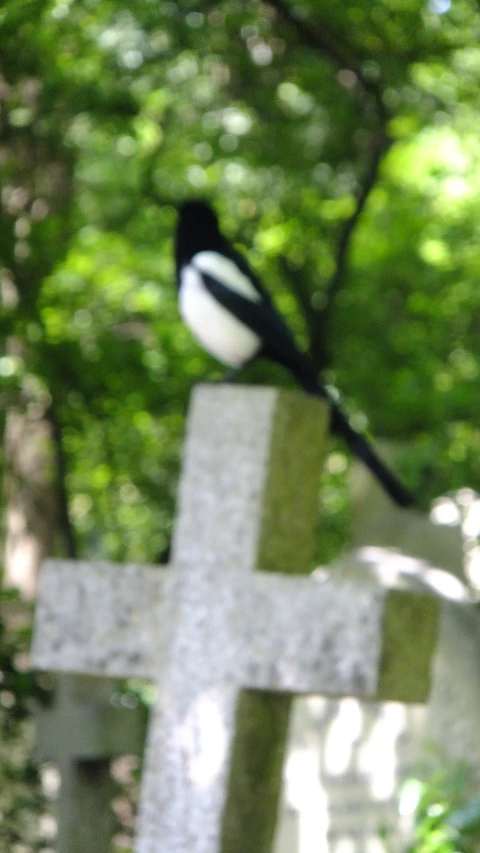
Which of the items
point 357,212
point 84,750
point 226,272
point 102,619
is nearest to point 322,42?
point 357,212

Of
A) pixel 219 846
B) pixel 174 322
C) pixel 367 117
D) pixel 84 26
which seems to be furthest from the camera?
pixel 174 322

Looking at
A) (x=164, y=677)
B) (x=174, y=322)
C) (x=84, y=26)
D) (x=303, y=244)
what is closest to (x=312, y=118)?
(x=303, y=244)

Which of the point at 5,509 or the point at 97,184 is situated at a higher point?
the point at 97,184

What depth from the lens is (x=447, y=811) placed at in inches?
120

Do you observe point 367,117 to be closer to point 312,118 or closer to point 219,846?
point 312,118

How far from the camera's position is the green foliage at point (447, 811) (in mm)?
2885

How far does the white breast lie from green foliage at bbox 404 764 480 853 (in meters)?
1.07

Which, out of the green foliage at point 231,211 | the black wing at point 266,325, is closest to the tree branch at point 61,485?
the green foliage at point 231,211

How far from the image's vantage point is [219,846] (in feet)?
7.22

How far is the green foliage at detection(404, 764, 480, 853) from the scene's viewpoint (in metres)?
2.88

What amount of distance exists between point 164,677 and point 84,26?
2.49 m

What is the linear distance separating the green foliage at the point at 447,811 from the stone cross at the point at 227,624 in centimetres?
69

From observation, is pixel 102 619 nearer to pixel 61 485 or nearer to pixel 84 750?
pixel 84 750

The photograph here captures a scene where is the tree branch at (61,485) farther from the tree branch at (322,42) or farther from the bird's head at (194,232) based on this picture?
the bird's head at (194,232)
